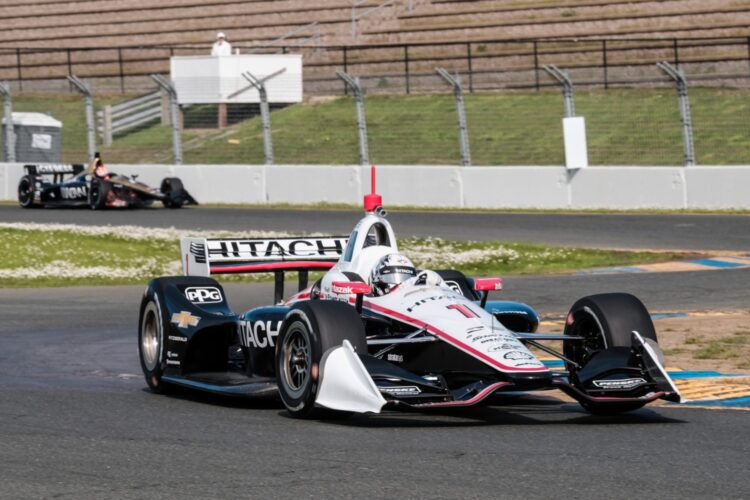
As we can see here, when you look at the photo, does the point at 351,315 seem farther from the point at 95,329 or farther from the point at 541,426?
the point at 95,329

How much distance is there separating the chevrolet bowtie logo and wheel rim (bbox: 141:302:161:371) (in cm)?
28

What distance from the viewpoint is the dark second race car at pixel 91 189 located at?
95.7 feet

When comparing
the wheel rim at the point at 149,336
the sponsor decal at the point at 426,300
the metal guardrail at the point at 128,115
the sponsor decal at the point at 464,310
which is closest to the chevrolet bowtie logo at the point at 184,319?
the wheel rim at the point at 149,336

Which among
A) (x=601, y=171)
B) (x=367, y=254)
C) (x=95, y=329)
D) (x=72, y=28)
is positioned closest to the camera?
(x=367, y=254)

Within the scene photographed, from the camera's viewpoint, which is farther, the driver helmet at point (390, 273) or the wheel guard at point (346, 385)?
the driver helmet at point (390, 273)

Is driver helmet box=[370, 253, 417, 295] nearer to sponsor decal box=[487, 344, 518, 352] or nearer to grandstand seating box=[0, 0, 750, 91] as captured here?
sponsor decal box=[487, 344, 518, 352]

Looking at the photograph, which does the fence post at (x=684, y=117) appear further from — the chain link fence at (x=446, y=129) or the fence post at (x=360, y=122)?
the fence post at (x=360, y=122)

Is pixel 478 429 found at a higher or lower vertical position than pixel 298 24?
lower

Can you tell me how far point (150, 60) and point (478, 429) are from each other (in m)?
37.6

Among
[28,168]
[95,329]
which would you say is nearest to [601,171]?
[28,168]

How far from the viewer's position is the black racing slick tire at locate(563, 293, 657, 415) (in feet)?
27.3

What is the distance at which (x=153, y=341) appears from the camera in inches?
391

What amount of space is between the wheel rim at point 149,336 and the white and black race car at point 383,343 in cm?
1

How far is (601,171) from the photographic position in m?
25.9
